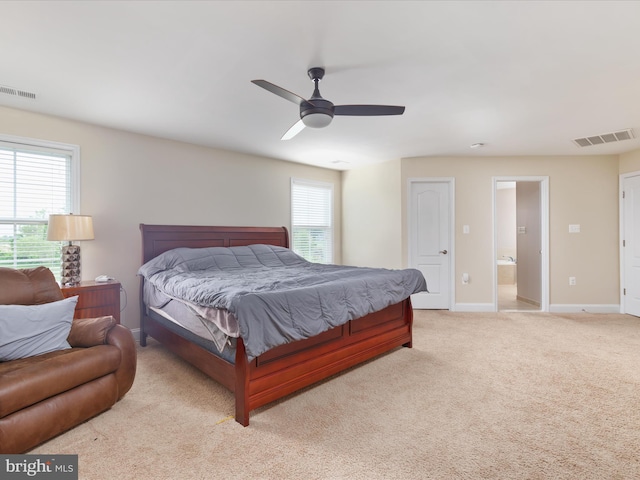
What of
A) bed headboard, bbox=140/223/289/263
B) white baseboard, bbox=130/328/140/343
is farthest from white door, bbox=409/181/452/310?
white baseboard, bbox=130/328/140/343

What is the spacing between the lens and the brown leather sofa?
1.72 metres

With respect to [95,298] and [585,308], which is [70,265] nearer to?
[95,298]

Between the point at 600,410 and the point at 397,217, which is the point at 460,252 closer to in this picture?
the point at 397,217

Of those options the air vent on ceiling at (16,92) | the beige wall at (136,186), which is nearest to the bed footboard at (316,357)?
the beige wall at (136,186)

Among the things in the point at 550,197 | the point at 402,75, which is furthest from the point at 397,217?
the point at 402,75

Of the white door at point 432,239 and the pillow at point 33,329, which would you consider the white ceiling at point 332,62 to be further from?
the pillow at point 33,329

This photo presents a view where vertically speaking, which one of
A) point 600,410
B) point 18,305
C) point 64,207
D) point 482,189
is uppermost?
point 482,189

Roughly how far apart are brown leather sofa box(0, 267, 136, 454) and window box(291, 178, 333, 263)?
354 centimetres

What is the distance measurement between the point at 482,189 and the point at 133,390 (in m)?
5.23

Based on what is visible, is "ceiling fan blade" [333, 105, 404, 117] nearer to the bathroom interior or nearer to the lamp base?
the lamp base

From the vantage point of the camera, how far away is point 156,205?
13.4ft

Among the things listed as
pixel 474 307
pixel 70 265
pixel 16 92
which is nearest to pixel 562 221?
pixel 474 307

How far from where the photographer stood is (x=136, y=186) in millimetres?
3910

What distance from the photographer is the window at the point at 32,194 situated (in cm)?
316
